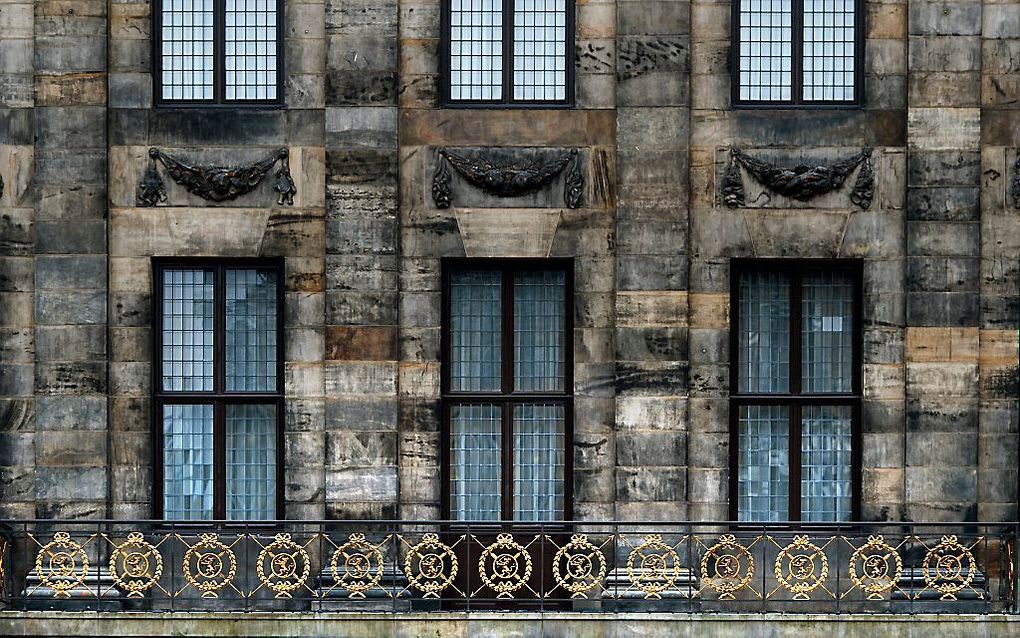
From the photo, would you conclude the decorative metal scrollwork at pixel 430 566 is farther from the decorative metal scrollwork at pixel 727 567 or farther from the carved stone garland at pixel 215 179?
the carved stone garland at pixel 215 179

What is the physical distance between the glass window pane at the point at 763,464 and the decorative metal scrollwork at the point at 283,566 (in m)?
5.07

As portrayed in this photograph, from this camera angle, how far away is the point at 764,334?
15375mm

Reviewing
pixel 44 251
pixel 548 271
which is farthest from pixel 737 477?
pixel 44 251

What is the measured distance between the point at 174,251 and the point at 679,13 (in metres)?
6.37

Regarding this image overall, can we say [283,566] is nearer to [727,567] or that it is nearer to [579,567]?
[579,567]

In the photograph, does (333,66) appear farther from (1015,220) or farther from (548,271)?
(1015,220)

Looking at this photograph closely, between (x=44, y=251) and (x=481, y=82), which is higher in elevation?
Answer: (x=481, y=82)

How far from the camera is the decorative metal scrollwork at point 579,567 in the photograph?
46.4 ft

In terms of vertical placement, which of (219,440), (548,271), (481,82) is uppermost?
(481,82)

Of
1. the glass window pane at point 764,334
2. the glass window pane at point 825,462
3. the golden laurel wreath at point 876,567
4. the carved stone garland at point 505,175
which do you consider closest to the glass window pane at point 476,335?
the carved stone garland at point 505,175

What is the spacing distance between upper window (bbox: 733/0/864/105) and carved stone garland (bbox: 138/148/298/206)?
535cm

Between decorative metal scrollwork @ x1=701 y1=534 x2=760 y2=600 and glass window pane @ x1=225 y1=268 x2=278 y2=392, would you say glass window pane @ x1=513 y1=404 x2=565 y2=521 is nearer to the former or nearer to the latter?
decorative metal scrollwork @ x1=701 y1=534 x2=760 y2=600

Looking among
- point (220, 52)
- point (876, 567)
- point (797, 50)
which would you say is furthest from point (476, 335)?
point (876, 567)

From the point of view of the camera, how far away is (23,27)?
49.3ft
